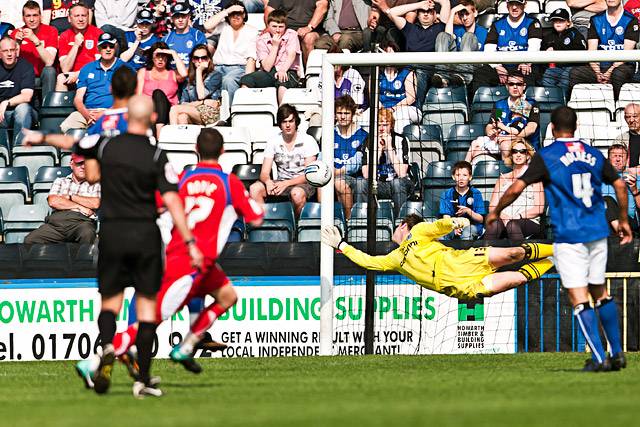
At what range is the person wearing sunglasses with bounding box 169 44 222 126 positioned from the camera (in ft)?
62.2

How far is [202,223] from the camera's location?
10.4 meters

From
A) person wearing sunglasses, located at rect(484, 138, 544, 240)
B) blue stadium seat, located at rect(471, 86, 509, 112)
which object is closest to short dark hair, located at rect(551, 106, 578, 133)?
person wearing sunglasses, located at rect(484, 138, 544, 240)

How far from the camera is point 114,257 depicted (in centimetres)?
927

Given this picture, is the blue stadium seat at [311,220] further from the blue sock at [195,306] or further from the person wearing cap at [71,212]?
the blue sock at [195,306]

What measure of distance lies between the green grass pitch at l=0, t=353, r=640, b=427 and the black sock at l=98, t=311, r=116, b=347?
431 mm

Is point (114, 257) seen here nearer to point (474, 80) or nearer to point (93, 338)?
point (93, 338)

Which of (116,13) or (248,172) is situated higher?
(116,13)

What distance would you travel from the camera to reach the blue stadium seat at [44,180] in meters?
17.8

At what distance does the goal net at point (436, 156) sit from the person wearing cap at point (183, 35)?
10.7 ft

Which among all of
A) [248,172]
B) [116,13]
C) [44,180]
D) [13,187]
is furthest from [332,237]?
[116,13]

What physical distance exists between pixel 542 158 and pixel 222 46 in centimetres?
935

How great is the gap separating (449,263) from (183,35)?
7049 mm

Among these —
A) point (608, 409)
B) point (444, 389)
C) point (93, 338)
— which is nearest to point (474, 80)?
point (93, 338)

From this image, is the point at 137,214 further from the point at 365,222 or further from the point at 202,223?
the point at 365,222
